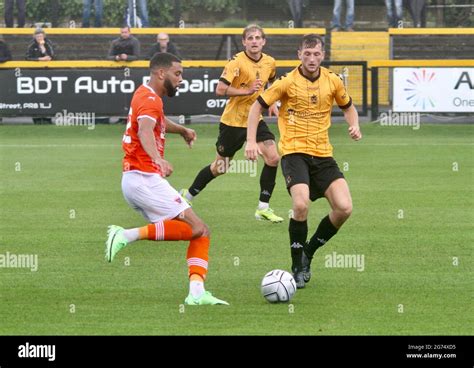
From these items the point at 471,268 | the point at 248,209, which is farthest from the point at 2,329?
the point at 248,209

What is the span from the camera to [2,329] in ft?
30.2

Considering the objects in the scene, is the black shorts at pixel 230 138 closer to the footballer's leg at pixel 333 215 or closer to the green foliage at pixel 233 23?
the footballer's leg at pixel 333 215

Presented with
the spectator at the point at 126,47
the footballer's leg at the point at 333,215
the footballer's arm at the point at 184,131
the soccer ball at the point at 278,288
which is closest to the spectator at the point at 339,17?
the spectator at the point at 126,47

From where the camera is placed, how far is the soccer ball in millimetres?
10188

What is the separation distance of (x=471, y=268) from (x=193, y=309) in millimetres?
3181

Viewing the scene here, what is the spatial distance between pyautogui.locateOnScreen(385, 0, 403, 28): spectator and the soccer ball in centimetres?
2327

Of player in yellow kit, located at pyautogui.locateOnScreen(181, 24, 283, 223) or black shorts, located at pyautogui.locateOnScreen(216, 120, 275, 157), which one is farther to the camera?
black shorts, located at pyautogui.locateOnScreen(216, 120, 275, 157)

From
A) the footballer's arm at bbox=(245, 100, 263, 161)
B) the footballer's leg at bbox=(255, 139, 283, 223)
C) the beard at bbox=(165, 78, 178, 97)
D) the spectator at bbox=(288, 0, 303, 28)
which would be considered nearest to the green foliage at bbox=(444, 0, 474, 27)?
the spectator at bbox=(288, 0, 303, 28)

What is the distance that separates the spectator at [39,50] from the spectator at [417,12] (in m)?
10.1

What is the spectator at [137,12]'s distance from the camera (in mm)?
32531

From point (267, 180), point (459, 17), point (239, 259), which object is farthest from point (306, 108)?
point (459, 17)

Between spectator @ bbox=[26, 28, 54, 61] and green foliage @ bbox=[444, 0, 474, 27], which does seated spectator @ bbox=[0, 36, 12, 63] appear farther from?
green foliage @ bbox=[444, 0, 474, 27]

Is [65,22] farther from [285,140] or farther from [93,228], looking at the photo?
[285,140]

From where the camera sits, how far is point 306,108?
1139 cm
